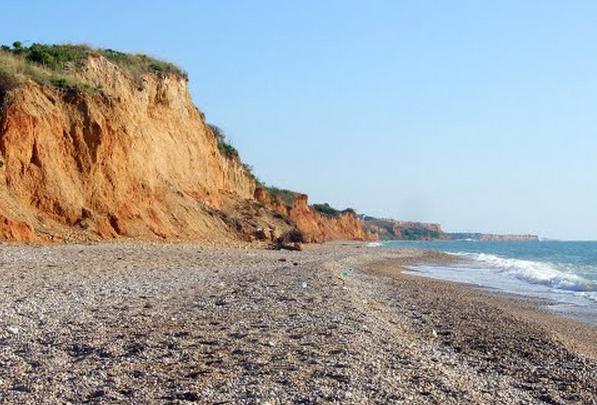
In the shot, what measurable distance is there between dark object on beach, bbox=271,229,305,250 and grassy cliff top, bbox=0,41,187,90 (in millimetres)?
13020

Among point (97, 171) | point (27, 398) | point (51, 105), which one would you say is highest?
point (51, 105)

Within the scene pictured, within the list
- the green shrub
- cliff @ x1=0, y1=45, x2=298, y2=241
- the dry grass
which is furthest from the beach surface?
the green shrub

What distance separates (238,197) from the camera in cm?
5138

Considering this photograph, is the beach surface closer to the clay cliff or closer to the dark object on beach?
the clay cliff

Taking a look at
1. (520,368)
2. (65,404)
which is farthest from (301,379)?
(520,368)

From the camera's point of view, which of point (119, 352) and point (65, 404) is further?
point (119, 352)

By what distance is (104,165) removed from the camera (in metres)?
31.6

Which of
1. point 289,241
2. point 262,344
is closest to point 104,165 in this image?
point 289,241

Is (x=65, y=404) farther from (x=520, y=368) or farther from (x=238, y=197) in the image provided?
(x=238, y=197)

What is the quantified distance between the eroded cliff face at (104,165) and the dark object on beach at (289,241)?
6.70ft

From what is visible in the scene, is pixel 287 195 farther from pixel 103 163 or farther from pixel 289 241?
pixel 103 163

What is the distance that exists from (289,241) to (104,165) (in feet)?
58.4

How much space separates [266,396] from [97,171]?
25.7 m

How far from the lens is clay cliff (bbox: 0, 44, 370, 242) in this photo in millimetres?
27547
